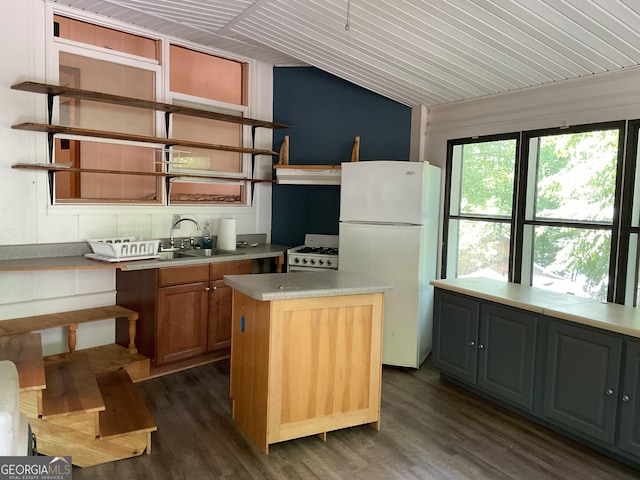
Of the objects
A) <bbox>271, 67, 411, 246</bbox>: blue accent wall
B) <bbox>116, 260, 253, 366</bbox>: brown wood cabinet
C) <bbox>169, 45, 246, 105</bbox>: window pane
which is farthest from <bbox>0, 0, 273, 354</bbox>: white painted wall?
<bbox>271, 67, 411, 246</bbox>: blue accent wall

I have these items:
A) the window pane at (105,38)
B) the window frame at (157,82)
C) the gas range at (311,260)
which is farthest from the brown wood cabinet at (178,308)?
the window pane at (105,38)

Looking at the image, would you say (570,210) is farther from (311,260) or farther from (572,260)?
(311,260)

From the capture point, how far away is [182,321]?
3902mm

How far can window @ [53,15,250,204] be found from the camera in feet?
12.7

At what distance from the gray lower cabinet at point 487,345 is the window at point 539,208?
69cm

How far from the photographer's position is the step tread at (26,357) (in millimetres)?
2436

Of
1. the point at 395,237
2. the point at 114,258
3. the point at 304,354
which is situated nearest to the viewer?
the point at 304,354

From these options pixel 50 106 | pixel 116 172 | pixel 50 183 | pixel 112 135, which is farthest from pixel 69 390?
pixel 50 106

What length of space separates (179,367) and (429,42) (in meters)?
3.10

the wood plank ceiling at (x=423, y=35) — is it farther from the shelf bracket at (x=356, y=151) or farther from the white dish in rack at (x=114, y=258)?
the white dish in rack at (x=114, y=258)

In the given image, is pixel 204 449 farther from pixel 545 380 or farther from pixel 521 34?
pixel 521 34

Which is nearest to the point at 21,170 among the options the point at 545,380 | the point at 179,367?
the point at 179,367

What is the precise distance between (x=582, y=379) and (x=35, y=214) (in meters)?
3.81

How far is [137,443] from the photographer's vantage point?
2.74 metres
